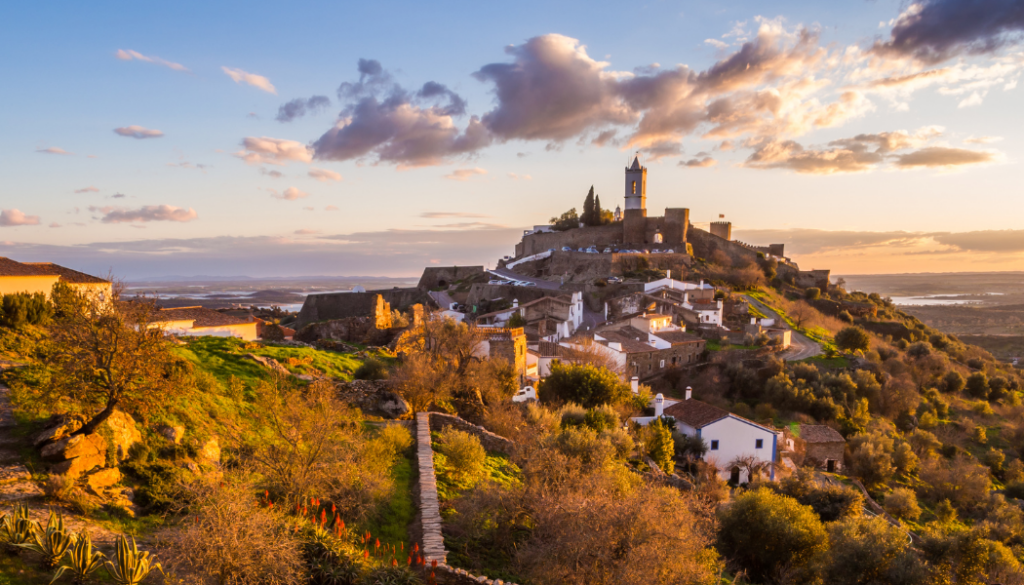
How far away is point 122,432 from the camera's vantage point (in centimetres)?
811

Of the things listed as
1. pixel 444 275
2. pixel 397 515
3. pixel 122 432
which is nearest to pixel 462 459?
pixel 397 515

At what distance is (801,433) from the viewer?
26828 millimetres

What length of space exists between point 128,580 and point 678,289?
4429 cm

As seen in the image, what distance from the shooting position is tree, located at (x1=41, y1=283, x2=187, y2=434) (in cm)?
761

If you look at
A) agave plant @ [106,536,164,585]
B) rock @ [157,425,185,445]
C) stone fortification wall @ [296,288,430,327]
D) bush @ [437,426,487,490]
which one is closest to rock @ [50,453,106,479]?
rock @ [157,425,185,445]

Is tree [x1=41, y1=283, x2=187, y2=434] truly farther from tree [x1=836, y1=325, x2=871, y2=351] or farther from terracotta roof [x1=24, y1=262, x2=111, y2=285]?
tree [x1=836, y1=325, x2=871, y2=351]

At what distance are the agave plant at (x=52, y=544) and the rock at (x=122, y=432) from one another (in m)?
2.40

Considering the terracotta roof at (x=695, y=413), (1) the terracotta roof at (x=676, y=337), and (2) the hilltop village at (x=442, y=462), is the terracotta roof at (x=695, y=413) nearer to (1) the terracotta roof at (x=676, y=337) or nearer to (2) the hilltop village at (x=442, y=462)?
(2) the hilltop village at (x=442, y=462)

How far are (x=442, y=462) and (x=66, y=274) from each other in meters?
11.6

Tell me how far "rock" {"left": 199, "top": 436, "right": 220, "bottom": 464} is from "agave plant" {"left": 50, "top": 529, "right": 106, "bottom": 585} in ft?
11.4

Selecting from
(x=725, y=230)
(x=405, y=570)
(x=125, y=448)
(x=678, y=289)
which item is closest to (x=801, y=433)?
(x=678, y=289)

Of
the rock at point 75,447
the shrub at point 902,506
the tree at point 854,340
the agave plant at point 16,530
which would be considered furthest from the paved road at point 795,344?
the agave plant at point 16,530

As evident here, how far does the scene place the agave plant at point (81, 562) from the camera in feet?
17.4

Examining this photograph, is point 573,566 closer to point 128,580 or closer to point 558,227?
point 128,580
